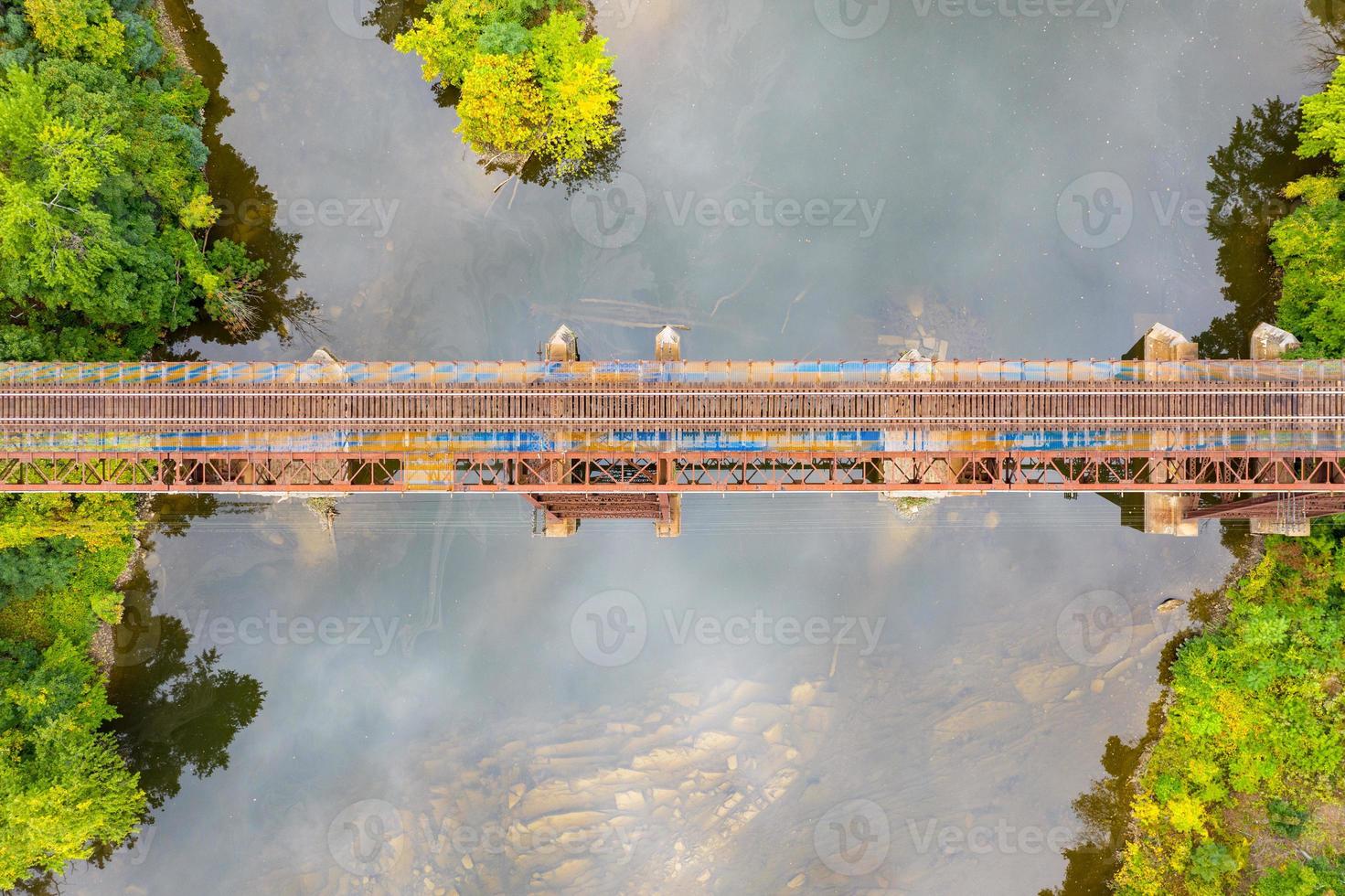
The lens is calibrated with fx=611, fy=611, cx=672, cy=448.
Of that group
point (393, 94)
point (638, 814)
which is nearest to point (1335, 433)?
point (638, 814)

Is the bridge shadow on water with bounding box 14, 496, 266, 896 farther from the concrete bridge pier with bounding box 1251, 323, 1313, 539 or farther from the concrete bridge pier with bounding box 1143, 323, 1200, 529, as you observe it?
the concrete bridge pier with bounding box 1251, 323, 1313, 539

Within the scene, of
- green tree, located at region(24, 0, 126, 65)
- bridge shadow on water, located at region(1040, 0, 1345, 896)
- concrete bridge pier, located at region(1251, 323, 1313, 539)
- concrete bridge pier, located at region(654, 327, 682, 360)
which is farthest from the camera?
bridge shadow on water, located at region(1040, 0, 1345, 896)
